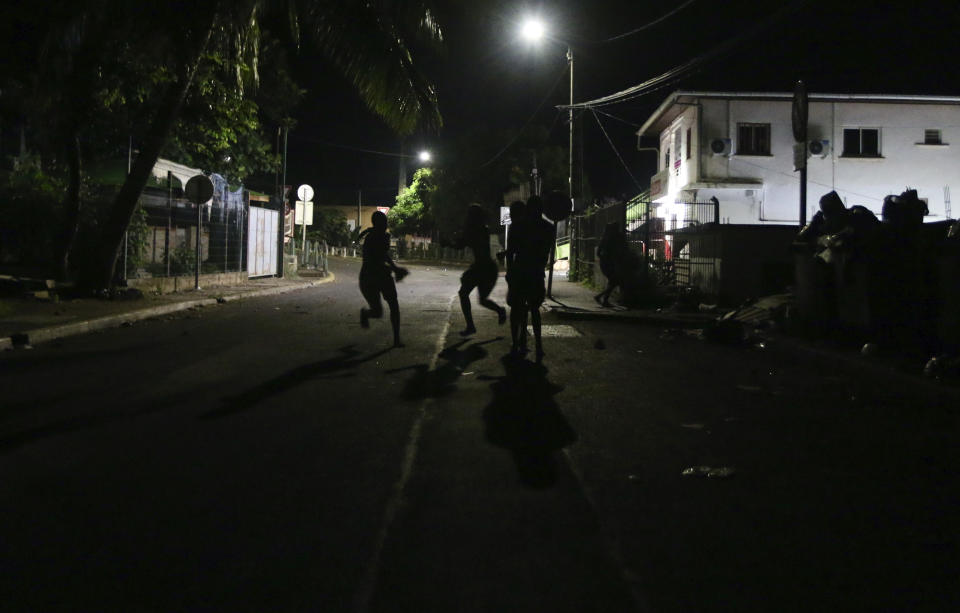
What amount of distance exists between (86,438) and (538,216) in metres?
5.90

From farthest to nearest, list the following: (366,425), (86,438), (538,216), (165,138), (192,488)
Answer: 1. (165,138)
2. (538,216)
3. (366,425)
4. (86,438)
5. (192,488)

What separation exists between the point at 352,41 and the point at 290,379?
8.74m

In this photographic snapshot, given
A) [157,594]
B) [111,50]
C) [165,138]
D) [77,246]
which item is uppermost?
[111,50]

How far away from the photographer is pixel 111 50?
656 inches

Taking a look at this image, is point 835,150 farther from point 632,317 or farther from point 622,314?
point 632,317

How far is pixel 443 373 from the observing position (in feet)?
28.1

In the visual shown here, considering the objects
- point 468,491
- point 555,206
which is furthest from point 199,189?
point 468,491

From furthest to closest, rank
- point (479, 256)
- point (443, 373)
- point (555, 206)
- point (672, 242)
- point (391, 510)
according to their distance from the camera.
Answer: point (672, 242) < point (555, 206) < point (479, 256) < point (443, 373) < point (391, 510)

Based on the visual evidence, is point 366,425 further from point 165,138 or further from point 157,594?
point 165,138

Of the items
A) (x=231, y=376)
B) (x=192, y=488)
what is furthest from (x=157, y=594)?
(x=231, y=376)

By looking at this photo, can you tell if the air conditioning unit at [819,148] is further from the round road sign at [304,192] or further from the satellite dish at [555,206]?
the round road sign at [304,192]

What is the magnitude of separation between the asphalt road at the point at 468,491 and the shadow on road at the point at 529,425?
0.09 ft

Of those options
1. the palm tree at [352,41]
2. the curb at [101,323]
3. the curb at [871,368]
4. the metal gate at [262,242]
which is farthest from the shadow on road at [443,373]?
the metal gate at [262,242]

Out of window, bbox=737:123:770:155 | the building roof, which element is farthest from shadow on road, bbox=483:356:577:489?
window, bbox=737:123:770:155
